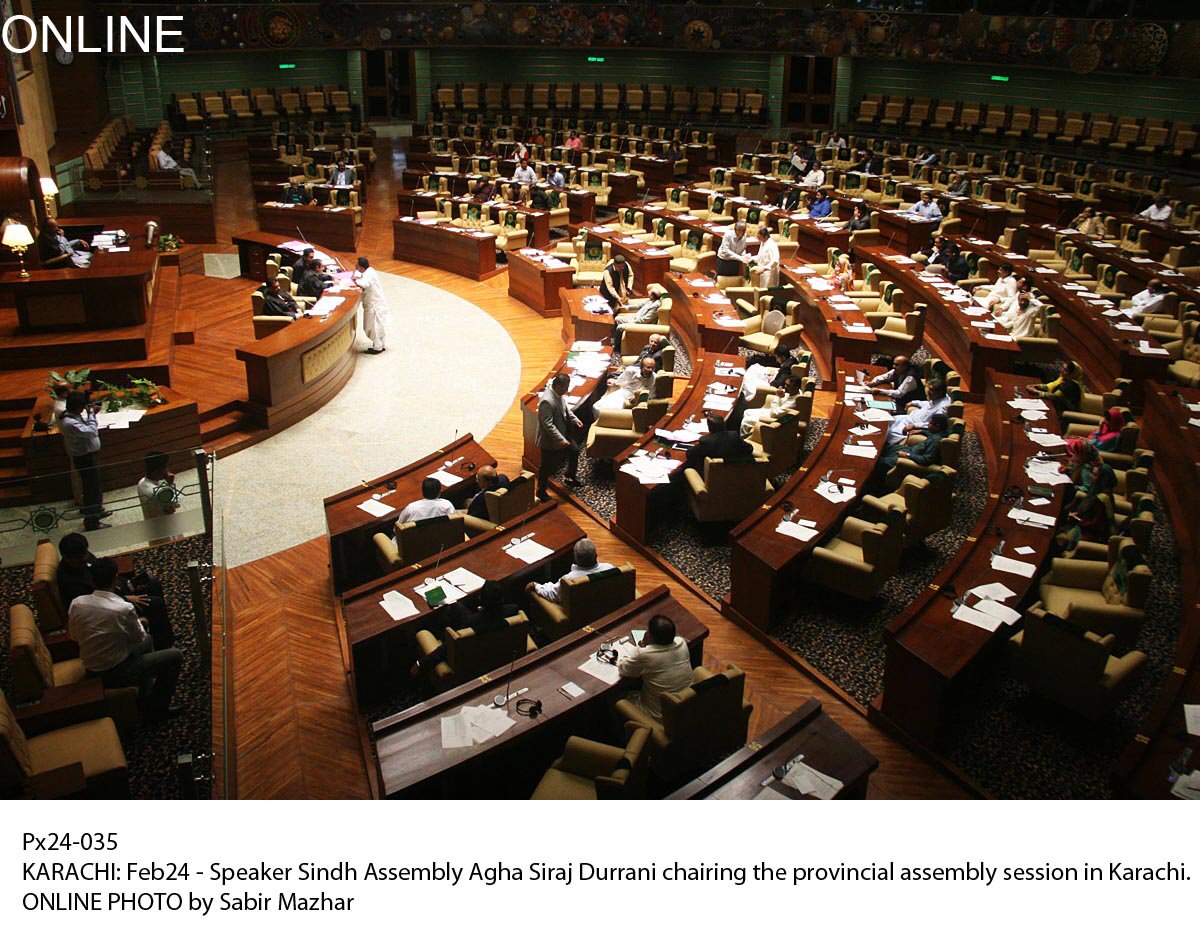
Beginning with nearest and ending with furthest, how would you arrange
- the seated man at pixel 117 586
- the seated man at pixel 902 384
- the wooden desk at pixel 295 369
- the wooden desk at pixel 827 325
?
the seated man at pixel 117 586 → the seated man at pixel 902 384 → the wooden desk at pixel 295 369 → the wooden desk at pixel 827 325

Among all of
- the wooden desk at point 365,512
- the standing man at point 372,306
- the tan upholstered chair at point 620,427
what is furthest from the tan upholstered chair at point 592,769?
the standing man at point 372,306

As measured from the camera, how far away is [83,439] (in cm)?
862

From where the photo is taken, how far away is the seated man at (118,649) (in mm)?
5758

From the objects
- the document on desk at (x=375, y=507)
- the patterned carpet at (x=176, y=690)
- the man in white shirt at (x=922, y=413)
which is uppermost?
the man in white shirt at (x=922, y=413)

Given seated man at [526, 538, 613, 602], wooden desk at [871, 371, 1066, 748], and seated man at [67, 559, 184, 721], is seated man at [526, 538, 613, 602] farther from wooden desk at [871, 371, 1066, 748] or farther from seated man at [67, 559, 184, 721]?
seated man at [67, 559, 184, 721]

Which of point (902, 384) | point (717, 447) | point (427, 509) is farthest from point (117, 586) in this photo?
point (902, 384)

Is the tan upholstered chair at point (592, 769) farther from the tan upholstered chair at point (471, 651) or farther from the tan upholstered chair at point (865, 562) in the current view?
the tan upholstered chair at point (865, 562)

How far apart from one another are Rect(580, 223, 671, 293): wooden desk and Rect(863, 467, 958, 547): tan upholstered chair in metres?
7.81

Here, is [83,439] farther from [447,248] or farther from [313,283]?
[447,248]

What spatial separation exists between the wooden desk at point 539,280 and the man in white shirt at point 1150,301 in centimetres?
766

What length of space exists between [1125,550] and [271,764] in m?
5.68

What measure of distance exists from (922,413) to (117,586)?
714cm

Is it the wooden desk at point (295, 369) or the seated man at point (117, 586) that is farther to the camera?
the wooden desk at point (295, 369)

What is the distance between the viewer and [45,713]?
17.4 ft
